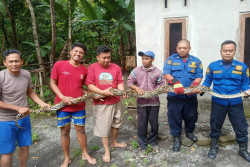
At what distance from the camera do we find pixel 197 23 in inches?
205

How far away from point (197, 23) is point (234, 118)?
313cm

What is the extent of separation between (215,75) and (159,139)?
1.82 meters

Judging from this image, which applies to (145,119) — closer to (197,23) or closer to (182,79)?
(182,79)

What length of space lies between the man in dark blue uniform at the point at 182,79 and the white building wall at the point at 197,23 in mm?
2164

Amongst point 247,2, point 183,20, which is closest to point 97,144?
point 183,20

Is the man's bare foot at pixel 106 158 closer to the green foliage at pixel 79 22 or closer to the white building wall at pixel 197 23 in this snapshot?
the white building wall at pixel 197 23

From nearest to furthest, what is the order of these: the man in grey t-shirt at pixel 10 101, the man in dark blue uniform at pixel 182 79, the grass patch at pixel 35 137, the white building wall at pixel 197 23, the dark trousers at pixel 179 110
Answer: the man in grey t-shirt at pixel 10 101 < the man in dark blue uniform at pixel 182 79 < the dark trousers at pixel 179 110 < the grass patch at pixel 35 137 < the white building wall at pixel 197 23

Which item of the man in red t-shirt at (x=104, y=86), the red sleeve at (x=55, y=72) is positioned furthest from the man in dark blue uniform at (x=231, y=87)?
the red sleeve at (x=55, y=72)

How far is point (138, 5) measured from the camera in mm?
5617

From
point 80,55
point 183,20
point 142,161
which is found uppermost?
point 183,20

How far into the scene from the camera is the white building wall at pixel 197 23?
16.2 ft

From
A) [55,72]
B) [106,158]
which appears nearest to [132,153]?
[106,158]

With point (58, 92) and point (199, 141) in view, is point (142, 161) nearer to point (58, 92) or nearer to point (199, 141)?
point (199, 141)

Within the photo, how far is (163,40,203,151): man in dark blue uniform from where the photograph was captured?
3350 millimetres
